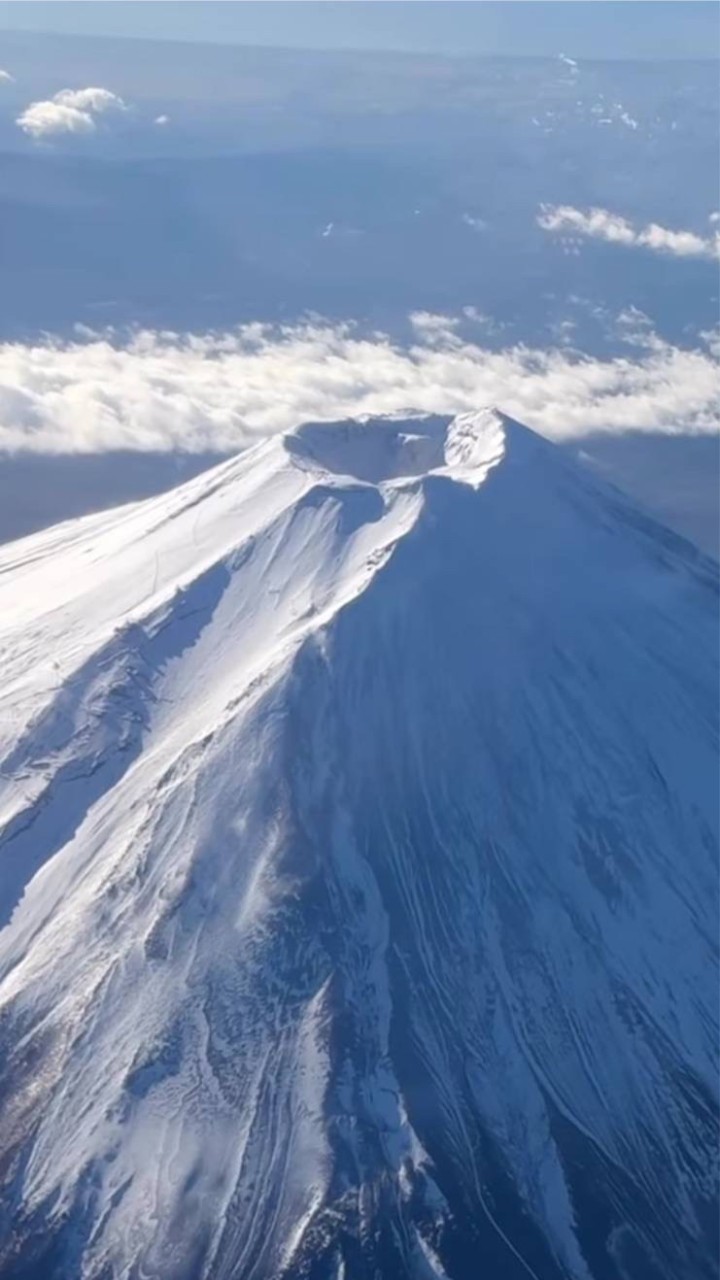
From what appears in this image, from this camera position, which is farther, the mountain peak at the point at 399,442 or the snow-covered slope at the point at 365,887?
the mountain peak at the point at 399,442

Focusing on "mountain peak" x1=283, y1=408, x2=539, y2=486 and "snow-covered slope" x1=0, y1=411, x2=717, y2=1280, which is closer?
"snow-covered slope" x1=0, y1=411, x2=717, y2=1280

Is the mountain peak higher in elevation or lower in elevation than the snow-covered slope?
higher

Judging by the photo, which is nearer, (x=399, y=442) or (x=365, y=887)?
(x=365, y=887)

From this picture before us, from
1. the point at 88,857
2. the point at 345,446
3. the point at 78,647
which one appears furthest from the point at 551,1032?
the point at 345,446

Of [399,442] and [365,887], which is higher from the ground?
[399,442]

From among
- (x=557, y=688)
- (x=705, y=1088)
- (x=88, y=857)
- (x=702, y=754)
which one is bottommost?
(x=705, y=1088)

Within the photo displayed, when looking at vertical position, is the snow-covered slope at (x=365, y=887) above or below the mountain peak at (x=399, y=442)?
below

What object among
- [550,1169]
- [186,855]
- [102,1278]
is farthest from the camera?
[186,855]

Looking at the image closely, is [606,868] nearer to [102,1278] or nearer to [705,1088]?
[705,1088]
